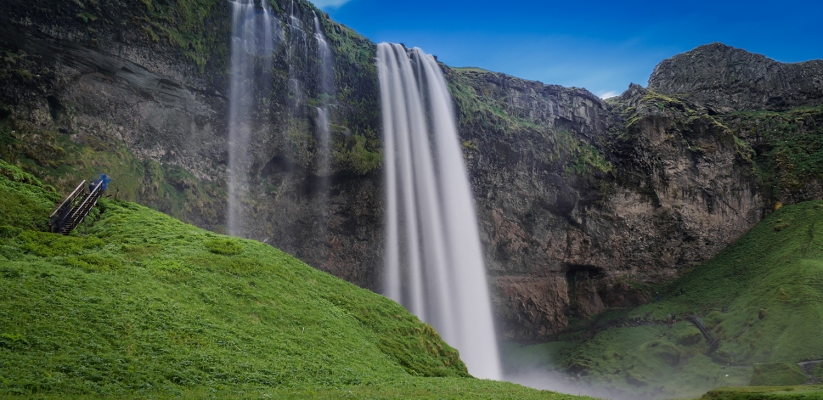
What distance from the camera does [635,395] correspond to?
119ft

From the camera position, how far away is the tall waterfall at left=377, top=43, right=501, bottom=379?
146 ft

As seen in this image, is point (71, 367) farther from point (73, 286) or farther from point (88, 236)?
point (88, 236)

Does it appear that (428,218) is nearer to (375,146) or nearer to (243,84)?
(375,146)

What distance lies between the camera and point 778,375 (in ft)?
97.0

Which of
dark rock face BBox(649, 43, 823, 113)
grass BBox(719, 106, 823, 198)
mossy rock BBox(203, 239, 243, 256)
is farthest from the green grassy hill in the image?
dark rock face BBox(649, 43, 823, 113)

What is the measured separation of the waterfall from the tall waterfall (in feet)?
35.7

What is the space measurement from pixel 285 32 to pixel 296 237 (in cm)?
1687

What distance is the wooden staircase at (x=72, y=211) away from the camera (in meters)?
18.6

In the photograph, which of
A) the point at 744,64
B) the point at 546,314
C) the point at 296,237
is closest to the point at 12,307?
the point at 296,237

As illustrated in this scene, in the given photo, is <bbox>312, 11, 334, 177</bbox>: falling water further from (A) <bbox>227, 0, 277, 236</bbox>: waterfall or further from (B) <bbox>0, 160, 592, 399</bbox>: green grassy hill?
(B) <bbox>0, 160, 592, 399</bbox>: green grassy hill

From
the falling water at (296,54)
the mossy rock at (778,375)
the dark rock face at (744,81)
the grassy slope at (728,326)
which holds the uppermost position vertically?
the dark rock face at (744,81)

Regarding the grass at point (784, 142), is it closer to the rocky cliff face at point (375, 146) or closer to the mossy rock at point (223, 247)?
the rocky cliff face at point (375, 146)

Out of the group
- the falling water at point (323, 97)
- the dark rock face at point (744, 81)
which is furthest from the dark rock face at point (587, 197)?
the dark rock face at point (744, 81)

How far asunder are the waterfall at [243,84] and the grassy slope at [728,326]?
2879cm
